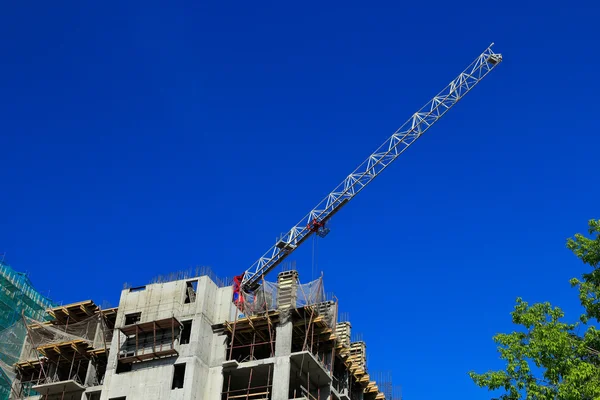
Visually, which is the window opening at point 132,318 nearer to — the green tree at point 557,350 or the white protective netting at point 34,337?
the white protective netting at point 34,337

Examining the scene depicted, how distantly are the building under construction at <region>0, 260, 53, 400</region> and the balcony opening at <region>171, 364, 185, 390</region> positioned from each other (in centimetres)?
1456

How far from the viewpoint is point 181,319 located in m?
52.5

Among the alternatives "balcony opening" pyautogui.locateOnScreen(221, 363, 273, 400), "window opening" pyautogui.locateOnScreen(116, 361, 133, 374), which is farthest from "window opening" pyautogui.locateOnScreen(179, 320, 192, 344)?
"window opening" pyautogui.locateOnScreen(116, 361, 133, 374)

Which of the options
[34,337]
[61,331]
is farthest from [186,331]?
[34,337]

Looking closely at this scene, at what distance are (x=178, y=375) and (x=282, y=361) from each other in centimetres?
721

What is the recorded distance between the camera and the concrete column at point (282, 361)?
156 ft

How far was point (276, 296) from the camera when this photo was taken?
5288 centimetres

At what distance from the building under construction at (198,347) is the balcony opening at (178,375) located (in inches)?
2.6

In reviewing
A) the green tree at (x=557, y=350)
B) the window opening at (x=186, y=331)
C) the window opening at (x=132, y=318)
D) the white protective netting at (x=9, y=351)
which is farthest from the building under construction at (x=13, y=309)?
the green tree at (x=557, y=350)

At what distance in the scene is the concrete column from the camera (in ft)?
156

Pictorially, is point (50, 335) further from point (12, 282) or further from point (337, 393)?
point (337, 393)

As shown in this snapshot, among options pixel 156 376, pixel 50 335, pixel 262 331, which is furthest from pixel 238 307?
pixel 50 335

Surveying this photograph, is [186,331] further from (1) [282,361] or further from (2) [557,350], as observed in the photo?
(2) [557,350]

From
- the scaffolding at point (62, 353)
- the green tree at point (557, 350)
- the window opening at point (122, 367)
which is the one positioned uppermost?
the scaffolding at point (62, 353)
